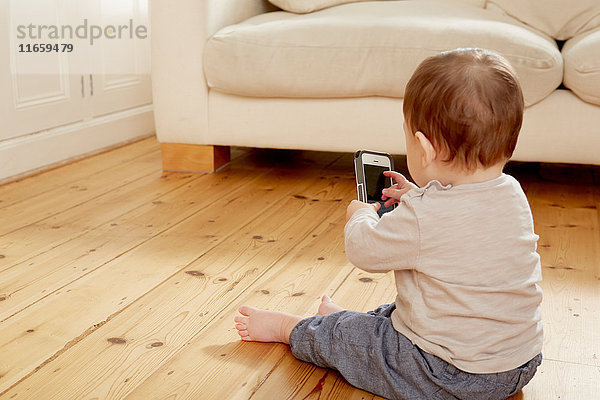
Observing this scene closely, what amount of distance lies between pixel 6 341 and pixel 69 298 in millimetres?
Answer: 175

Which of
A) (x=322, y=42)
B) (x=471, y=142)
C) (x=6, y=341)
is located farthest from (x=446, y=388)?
(x=322, y=42)

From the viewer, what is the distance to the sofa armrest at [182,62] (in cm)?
204

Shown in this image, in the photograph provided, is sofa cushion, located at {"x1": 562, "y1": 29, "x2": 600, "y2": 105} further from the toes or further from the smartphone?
the toes

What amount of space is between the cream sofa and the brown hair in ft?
3.20

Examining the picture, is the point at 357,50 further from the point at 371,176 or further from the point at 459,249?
the point at 459,249

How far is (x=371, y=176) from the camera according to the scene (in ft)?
3.80

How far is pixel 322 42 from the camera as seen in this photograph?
1.90 metres

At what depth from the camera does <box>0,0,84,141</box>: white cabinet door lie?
2088 millimetres

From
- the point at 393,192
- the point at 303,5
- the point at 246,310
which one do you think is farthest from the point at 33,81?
the point at 393,192

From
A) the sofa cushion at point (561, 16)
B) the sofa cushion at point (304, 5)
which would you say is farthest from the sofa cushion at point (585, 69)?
the sofa cushion at point (304, 5)

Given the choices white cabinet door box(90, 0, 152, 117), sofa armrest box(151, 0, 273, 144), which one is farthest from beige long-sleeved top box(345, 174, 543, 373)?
white cabinet door box(90, 0, 152, 117)

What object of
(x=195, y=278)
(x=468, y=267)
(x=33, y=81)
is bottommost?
(x=195, y=278)

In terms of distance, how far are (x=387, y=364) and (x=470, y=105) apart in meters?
0.35

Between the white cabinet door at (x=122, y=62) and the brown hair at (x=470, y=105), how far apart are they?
74.2 inches
